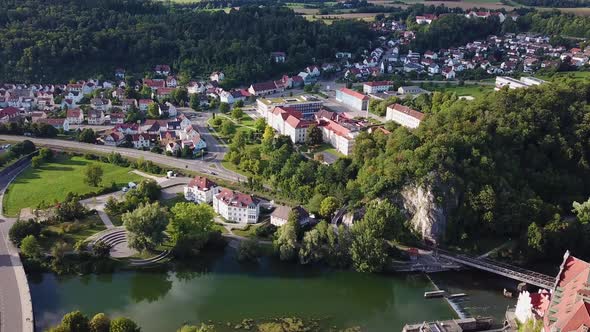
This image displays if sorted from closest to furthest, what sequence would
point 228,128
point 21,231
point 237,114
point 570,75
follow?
1. point 21,231
2. point 228,128
3. point 237,114
4. point 570,75

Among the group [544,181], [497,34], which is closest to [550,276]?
[544,181]

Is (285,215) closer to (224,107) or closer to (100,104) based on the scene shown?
(224,107)

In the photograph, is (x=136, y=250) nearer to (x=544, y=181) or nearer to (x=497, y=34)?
(x=544, y=181)

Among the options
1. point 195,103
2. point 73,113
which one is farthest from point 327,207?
point 73,113

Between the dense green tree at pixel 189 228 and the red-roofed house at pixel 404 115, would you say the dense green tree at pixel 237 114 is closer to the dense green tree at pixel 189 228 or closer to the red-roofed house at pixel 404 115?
the red-roofed house at pixel 404 115

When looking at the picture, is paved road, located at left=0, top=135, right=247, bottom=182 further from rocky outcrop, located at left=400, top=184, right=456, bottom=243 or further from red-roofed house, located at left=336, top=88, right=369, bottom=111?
red-roofed house, located at left=336, top=88, right=369, bottom=111

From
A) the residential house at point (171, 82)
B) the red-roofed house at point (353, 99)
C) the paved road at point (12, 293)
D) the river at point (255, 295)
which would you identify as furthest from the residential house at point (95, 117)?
the river at point (255, 295)
